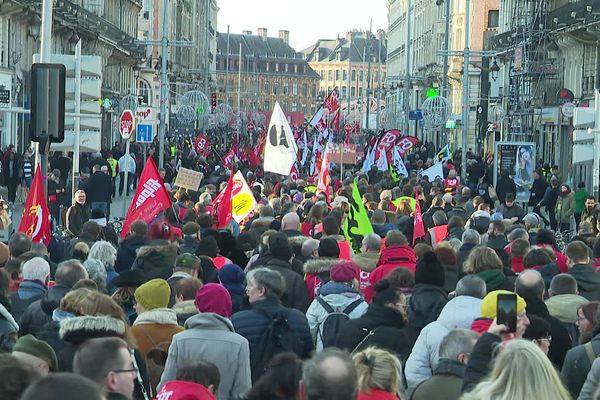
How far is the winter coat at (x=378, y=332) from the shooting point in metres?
9.45

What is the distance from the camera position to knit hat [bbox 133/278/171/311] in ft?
32.8

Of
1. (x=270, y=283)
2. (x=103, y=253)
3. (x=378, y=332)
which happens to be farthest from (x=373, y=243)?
(x=378, y=332)

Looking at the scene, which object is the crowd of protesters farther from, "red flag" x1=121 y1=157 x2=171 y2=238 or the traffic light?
the traffic light

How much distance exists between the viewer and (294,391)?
21.1ft

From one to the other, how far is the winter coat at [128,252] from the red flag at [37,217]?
1330 mm

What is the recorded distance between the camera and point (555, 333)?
10055mm

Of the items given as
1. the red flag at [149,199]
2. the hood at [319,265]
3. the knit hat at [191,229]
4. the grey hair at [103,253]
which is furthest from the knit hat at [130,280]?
the red flag at [149,199]

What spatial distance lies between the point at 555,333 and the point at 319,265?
100 inches

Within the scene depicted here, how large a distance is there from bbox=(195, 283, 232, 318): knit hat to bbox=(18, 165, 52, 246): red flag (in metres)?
6.51

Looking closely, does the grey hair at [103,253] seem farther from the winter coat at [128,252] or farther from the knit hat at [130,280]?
the knit hat at [130,280]

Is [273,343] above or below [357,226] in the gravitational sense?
below

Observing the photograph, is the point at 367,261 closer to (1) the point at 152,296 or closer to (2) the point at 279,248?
(2) the point at 279,248

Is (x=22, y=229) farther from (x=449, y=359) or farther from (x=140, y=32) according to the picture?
(x=140, y=32)

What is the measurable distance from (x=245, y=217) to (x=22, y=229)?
606cm
